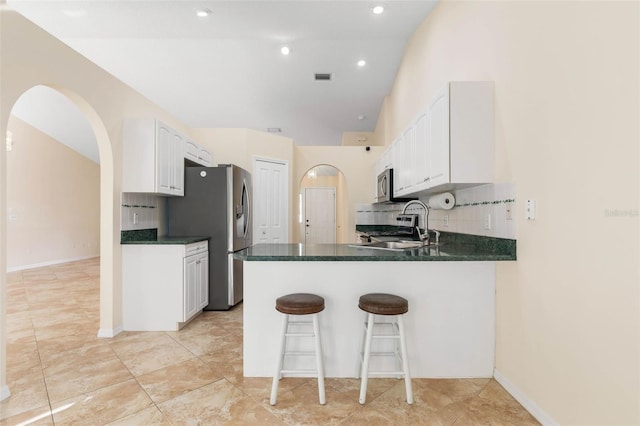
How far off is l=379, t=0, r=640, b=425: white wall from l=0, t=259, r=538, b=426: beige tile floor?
0.45 metres

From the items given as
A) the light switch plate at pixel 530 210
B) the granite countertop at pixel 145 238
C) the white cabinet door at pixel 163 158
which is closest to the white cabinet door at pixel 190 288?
the granite countertop at pixel 145 238

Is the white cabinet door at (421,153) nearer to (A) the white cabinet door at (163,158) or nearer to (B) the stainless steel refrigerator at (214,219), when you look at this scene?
(B) the stainless steel refrigerator at (214,219)

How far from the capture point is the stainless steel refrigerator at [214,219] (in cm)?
363

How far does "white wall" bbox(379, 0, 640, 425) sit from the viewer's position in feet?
3.99

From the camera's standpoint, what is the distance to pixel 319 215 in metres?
9.34

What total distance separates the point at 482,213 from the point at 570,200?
0.79m

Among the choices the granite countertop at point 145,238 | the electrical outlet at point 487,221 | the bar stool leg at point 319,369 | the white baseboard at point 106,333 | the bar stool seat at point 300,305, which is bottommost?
the white baseboard at point 106,333

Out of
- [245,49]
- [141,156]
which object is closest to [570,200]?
[141,156]

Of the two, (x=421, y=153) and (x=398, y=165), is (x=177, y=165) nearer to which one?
(x=398, y=165)

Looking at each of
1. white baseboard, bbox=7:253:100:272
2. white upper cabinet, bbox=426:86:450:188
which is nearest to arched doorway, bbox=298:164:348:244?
white baseboard, bbox=7:253:100:272

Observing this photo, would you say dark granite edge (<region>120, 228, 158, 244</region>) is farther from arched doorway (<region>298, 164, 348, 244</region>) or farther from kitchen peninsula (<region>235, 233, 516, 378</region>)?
arched doorway (<region>298, 164, 348, 244</region>)

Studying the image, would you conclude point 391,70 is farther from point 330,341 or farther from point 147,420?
point 147,420

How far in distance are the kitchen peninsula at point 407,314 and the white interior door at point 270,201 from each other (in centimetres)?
291

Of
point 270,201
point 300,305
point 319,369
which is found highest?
point 270,201
